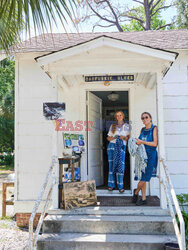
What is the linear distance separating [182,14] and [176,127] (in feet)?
46.5

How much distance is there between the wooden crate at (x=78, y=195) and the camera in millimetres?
4633

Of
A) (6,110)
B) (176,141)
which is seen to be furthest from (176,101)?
(6,110)

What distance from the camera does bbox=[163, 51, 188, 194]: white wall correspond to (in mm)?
5773

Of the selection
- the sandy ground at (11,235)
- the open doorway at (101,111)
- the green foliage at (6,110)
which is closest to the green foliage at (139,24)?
the green foliage at (6,110)

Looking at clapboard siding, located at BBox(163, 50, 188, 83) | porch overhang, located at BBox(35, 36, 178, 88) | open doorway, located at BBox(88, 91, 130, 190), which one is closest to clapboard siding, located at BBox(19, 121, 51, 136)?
open doorway, located at BBox(88, 91, 130, 190)

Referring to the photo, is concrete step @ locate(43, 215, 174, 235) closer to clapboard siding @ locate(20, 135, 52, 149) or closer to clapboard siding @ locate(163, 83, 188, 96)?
clapboard siding @ locate(20, 135, 52, 149)

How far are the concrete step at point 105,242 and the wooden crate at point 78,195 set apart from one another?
2.21 ft

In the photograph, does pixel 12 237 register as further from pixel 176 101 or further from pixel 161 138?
pixel 176 101

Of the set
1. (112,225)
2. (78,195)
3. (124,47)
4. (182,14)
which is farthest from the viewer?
(182,14)

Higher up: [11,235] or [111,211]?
[111,211]

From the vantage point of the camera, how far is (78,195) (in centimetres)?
473

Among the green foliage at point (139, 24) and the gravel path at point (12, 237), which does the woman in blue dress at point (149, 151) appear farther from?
the green foliage at point (139, 24)

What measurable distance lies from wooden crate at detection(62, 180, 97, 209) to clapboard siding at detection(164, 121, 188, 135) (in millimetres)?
2179

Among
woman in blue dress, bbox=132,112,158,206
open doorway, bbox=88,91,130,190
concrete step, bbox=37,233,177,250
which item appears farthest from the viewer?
open doorway, bbox=88,91,130,190
